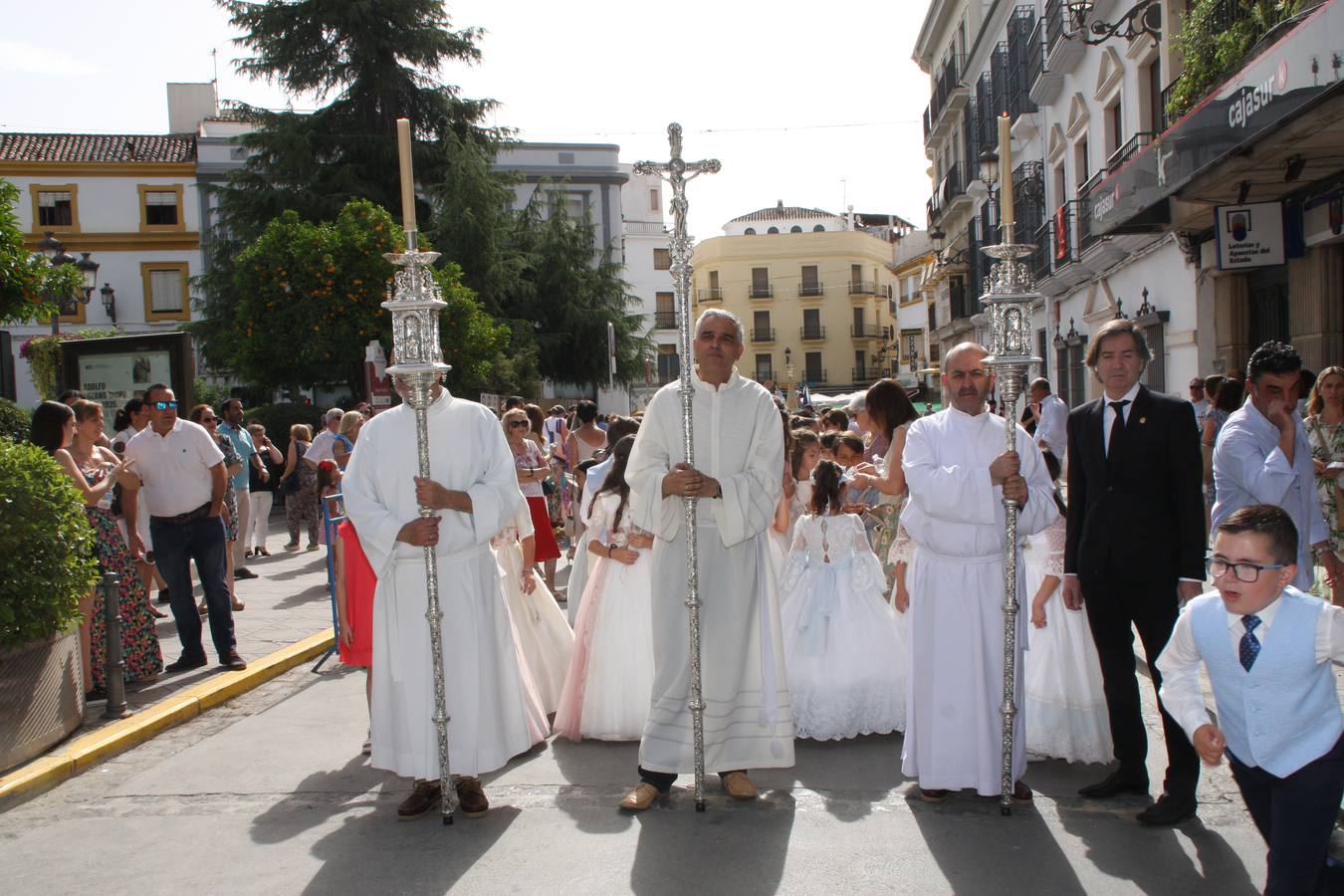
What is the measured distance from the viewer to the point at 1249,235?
1264 cm

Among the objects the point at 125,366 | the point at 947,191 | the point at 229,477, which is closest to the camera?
the point at 229,477

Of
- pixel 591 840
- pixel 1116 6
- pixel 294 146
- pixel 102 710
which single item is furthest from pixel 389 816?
pixel 294 146

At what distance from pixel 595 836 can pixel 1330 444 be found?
16.2ft

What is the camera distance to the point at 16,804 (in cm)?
534

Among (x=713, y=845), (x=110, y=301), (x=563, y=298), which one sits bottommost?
(x=713, y=845)

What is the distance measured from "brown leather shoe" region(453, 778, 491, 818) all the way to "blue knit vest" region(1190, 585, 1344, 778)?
118 inches

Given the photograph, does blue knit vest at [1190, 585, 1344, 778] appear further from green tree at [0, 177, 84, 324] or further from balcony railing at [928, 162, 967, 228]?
balcony railing at [928, 162, 967, 228]

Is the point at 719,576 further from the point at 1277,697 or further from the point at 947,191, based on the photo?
the point at 947,191

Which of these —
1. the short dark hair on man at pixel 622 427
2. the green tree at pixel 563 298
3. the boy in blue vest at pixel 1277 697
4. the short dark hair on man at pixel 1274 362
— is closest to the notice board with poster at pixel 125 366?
the short dark hair on man at pixel 622 427

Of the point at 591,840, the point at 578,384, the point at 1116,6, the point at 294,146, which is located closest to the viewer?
the point at 591,840

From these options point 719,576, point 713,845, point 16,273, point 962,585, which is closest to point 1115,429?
point 962,585

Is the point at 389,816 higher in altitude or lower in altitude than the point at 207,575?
lower

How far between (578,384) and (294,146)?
11776mm

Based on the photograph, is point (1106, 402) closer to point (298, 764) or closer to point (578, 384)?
point (298, 764)
